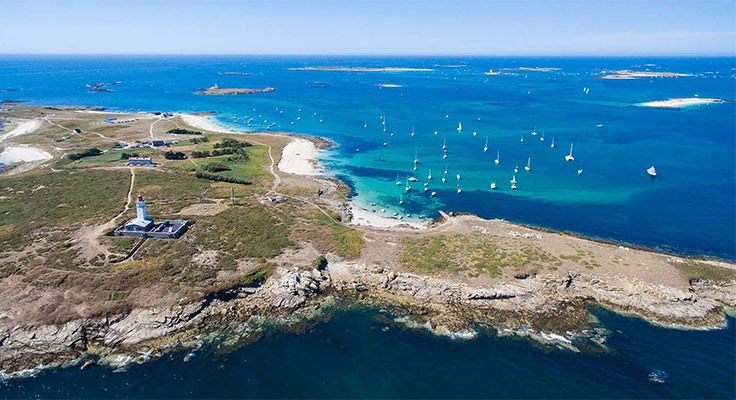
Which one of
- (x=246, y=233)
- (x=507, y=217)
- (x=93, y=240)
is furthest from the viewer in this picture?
(x=507, y=217)

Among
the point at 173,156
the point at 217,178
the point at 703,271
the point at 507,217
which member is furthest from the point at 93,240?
the point at 703,271

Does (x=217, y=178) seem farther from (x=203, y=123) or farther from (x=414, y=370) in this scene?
(x=203, y=123)

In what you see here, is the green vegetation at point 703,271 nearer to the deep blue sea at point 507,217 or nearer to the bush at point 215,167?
the deep blue sea at point 507,217

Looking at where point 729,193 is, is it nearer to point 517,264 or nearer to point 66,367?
point 517,264

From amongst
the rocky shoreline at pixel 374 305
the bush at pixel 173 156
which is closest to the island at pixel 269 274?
the rocky shoreline at pixel 374 305

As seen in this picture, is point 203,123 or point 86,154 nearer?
point 86,154

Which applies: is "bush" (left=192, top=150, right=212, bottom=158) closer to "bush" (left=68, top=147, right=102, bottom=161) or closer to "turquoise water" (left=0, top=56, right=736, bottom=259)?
"bush" (left=68, top=147, right=102, bottom=161)

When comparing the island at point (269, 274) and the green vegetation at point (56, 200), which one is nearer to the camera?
the island at point (269, 274)
